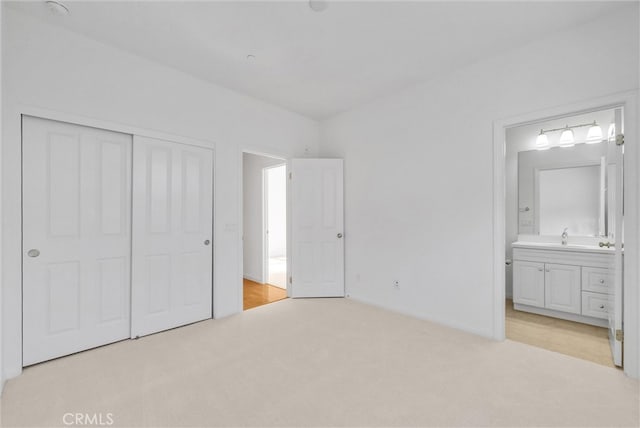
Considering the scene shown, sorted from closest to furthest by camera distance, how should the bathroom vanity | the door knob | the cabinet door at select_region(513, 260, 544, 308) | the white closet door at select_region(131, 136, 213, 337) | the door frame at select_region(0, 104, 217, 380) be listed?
the door frame at select_region(0, 104, 217, 380) → the door knob → the white closet door at select_region(131, 136, 213, 337) → the bathroom vanity → the cabinet door at select_region(513, 260, 544, 308)

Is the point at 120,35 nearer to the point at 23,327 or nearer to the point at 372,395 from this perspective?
the point at 23,327

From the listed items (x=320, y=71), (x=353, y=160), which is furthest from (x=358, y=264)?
(x=320, y=71)

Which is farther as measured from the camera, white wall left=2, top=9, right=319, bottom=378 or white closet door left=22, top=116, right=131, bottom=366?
white closet door left=22, top=116, right=131, bottom=366

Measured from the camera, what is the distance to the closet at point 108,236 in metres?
2.33

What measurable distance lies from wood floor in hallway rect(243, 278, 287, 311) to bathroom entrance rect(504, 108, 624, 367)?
9.61 feet

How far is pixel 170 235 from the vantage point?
3066mm

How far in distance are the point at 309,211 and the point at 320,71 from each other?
1.88 m

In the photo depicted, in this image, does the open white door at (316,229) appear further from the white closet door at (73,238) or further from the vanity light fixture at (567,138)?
the vanity light fixture at (567,138)

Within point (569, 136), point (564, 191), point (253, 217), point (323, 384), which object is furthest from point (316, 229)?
point (569, 136)

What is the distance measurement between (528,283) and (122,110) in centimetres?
493

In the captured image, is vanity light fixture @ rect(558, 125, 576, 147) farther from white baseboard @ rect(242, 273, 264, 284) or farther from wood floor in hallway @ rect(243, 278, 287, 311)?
white baseboard @ rect(242, 273, 264, 284)

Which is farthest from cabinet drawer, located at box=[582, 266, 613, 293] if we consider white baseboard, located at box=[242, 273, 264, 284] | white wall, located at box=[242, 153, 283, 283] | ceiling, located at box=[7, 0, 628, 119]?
white baseboard, located at box=[242, 273, 264, 284]

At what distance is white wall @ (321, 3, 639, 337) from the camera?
2.36 metres

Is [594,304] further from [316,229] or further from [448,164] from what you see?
[316,229]
